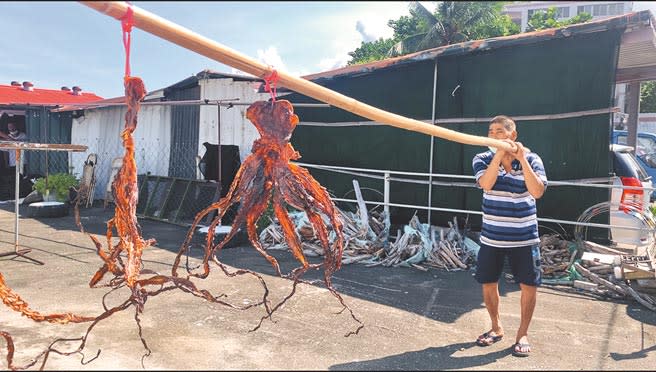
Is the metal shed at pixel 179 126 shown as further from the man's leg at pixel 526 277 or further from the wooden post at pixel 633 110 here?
the man's leg at pixel 526 277

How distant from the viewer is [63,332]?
405 centimetres

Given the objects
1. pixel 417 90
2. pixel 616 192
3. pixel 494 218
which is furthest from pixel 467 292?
pixel 417 90

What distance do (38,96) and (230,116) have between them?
10427 mm

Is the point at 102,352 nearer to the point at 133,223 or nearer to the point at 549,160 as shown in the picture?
the point at 133,223

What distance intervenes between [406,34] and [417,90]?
5.48 feet

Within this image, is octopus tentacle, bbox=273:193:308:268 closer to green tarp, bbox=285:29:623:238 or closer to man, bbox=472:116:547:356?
man, bbox=472:116:547:356

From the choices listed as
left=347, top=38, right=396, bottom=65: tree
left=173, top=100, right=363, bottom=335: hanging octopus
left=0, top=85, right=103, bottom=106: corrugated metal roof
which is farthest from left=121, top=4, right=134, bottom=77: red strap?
left=0, top=85, right=103, bottom=106: corrugated metal roof

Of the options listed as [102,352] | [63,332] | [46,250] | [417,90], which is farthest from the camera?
[417,90]

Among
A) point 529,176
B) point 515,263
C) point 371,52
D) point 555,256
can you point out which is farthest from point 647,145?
point 529,176

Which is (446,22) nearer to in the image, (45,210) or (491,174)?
(491,174)

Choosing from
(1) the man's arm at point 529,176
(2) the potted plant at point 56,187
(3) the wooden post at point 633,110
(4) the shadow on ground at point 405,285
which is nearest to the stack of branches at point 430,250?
(4) the shadow on ground at point 405,285

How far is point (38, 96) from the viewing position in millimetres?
17344

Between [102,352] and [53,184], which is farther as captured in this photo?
[53,184]

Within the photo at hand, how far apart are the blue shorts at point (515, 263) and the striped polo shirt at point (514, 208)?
7cm
